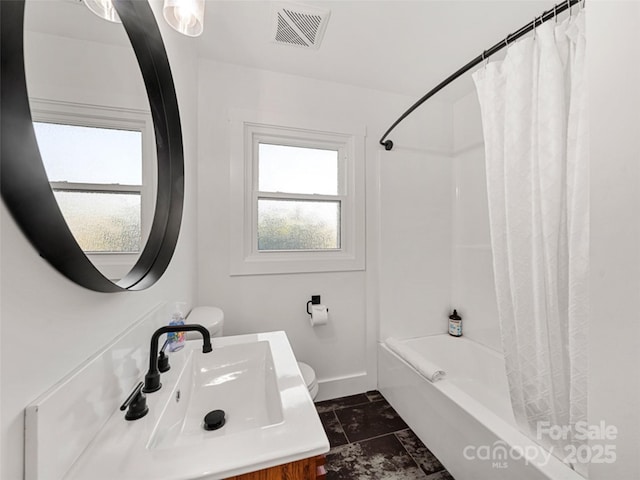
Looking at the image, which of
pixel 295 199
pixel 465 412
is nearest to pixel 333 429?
pixel 465 412

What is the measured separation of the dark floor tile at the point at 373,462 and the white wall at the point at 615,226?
908 mm

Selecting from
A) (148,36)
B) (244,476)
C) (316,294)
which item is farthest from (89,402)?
(316,294)

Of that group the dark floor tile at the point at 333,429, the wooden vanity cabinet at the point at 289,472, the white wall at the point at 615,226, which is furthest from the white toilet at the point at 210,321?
the white wall at the point at 615,226

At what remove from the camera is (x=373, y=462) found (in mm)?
1352

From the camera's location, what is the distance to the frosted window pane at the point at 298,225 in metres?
1.82

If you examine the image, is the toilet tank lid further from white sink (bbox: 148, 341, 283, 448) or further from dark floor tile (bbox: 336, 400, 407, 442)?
dark floor tile (bbox: 336, 400, 407, 442)

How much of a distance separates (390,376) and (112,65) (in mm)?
2114

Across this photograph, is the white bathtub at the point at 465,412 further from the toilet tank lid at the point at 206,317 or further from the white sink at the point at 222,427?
the toilet tank lid at the point at 206,317

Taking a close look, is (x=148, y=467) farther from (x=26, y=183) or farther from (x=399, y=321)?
(x=399, y=321)

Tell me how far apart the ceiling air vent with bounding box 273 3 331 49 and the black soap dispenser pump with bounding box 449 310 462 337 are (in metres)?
2.23

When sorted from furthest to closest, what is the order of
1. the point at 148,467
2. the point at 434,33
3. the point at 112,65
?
the point at 434,33 < the point at 112,65 < the point at 148,467

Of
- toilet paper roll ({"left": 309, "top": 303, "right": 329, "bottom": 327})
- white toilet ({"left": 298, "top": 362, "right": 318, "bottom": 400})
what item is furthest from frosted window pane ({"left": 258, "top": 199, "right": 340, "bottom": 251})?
white toilet ({"left": 298, "top": 362, "right": 318, "bottom": 400})

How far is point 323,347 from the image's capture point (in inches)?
73.7

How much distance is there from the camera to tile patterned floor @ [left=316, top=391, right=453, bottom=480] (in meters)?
1.29
